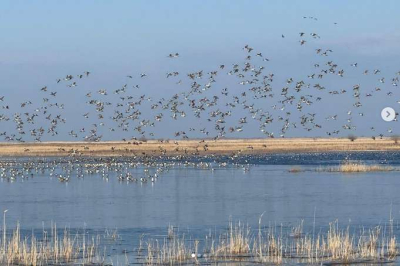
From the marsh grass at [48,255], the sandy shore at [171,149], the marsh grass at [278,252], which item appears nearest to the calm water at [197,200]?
the marsh grass at [48,255]

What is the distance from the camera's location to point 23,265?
24312 millimetres

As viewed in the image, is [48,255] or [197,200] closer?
[48,255]

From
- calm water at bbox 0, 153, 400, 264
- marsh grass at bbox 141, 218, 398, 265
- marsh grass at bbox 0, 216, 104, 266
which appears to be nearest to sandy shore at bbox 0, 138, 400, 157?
calm water at bbox 0, 153, 400, 264

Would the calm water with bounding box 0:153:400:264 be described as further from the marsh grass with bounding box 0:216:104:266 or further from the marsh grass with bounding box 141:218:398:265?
the marsh grass with bounding box 141:218:398:265

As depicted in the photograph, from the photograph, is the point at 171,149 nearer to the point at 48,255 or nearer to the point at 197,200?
the point at 197,200

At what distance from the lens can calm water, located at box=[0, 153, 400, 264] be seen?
36.0 meters

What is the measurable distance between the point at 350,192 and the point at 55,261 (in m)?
27.8

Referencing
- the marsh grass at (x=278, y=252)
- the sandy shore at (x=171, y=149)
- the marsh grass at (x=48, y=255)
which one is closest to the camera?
the marsh grass at (x=48, y=255)

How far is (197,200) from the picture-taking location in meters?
46.1

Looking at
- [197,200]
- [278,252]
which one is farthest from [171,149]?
[278,252]

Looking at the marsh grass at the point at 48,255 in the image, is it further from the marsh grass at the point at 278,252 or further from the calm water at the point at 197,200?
the calm water at the point at 197,200

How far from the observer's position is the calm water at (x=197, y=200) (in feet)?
118

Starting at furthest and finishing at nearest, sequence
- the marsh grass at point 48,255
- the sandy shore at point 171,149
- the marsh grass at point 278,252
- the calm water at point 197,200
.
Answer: the sandy shore at point 171,149, the calm water at point 197,200, the marsh grass at point 278,252, the marsh grass at point 48,255

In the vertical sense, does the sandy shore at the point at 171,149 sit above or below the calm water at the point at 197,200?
above
